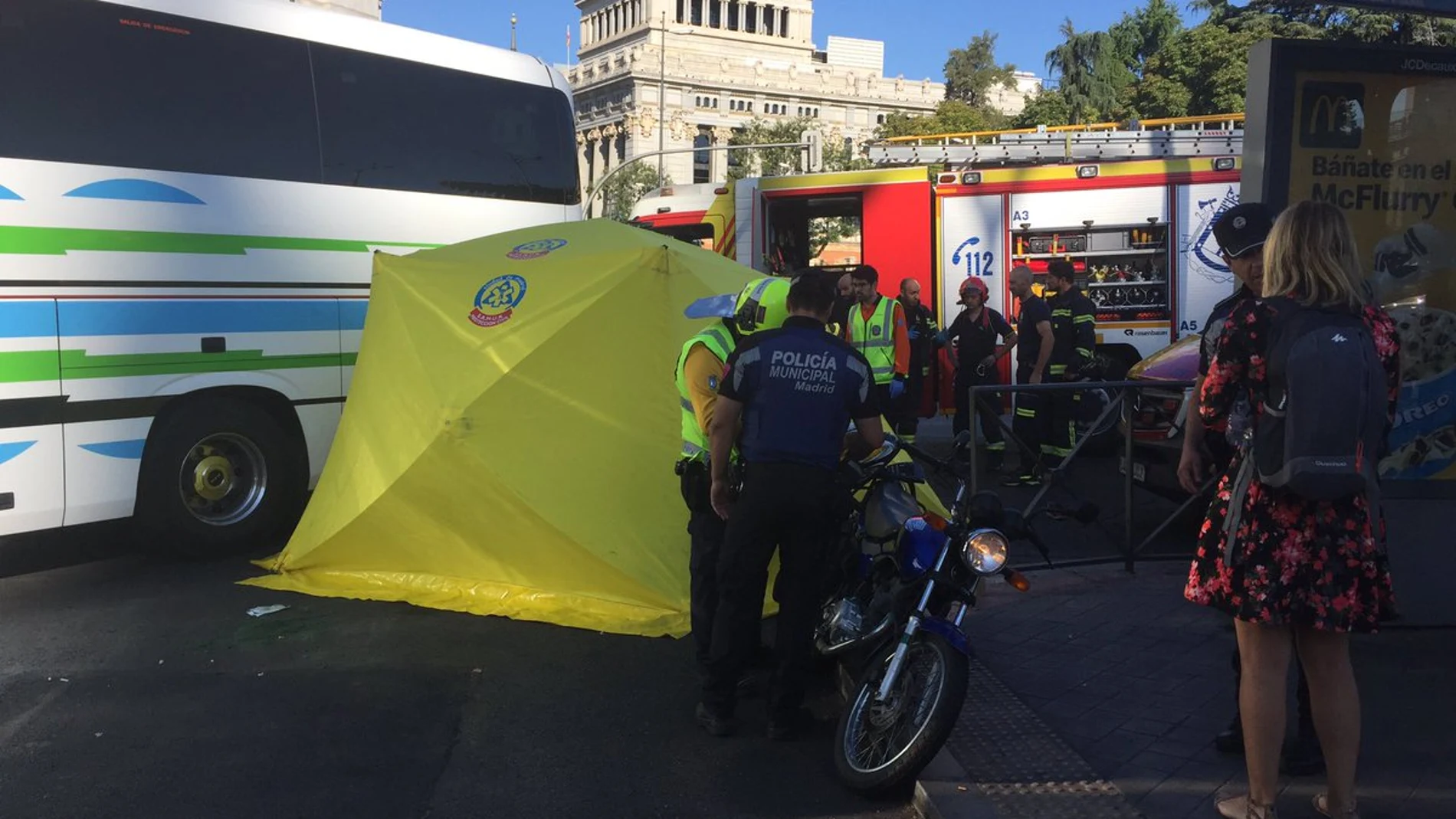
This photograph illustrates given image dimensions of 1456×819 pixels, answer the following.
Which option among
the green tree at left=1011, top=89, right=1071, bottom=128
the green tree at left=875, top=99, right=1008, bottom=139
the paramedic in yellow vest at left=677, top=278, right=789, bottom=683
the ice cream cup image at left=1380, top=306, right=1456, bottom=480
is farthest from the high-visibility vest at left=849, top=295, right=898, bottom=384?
the green tree at left=875, top=99, right=1008, bottom=139

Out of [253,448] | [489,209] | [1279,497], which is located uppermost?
[489,209]

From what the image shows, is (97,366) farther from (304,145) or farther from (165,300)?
(304,145)

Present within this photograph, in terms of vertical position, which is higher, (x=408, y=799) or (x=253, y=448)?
(x=253, y=448)

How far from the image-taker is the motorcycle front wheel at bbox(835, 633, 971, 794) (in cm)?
390

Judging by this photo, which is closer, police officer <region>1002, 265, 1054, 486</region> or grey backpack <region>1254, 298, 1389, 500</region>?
grey backpack <region>1254, 298, 1389, 500</region>

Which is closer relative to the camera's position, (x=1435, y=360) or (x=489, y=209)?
(x=1435, y=360)

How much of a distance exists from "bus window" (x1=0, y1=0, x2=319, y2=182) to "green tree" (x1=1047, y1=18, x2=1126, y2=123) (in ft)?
182

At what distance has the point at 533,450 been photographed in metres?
6.51

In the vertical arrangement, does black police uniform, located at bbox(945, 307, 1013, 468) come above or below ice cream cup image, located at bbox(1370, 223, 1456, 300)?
below

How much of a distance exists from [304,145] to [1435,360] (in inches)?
279

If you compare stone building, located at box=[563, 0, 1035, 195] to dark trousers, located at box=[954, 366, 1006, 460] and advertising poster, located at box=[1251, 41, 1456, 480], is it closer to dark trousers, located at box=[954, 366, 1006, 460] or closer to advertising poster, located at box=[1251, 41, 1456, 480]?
dark trousers, located at box=[954, 366, 1006, 460]

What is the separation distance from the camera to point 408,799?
419cm

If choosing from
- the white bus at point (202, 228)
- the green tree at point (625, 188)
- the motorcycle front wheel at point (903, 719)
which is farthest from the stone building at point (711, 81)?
the motorcycle front wheel at point (903, 719)

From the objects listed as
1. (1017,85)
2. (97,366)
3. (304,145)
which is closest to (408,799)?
(97,366)
